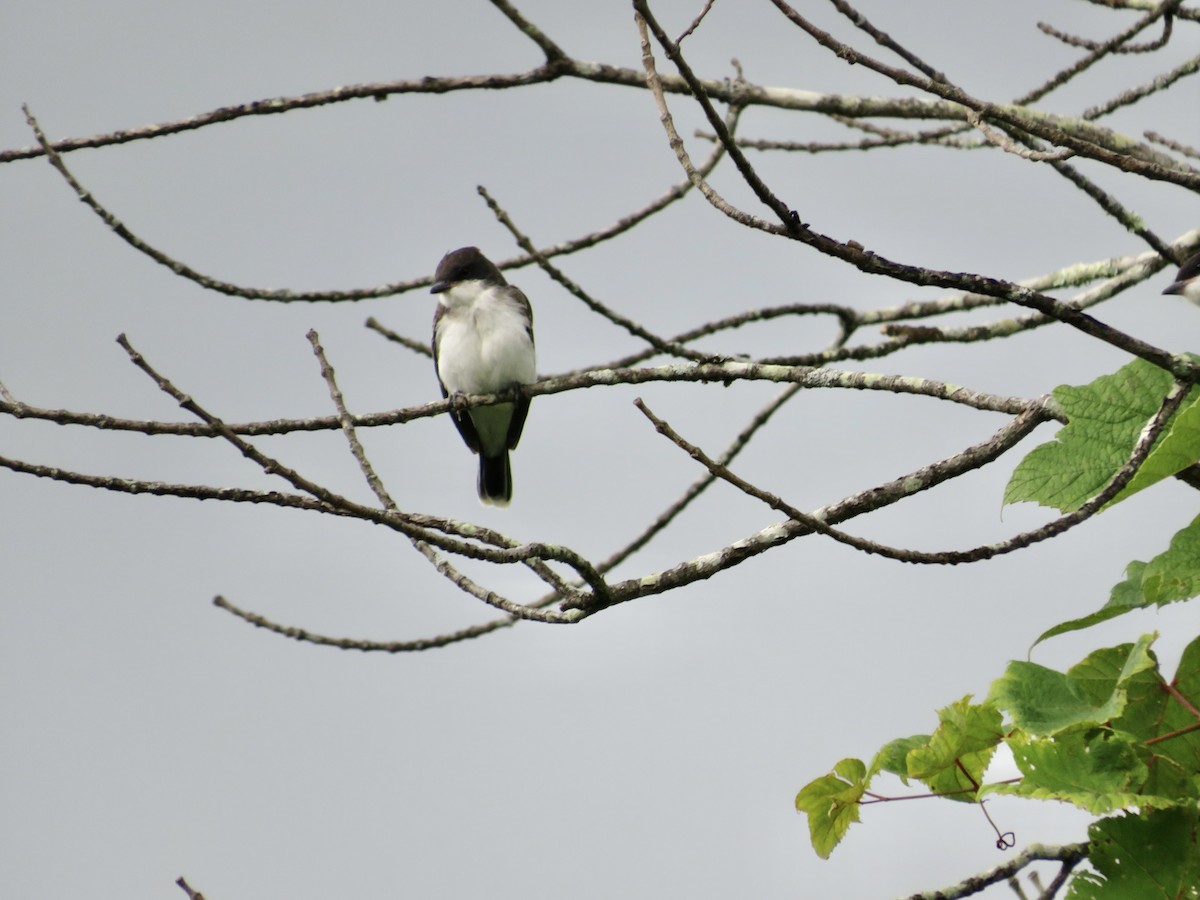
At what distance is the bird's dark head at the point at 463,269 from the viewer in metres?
9.31

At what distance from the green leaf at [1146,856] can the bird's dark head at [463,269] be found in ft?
23.1

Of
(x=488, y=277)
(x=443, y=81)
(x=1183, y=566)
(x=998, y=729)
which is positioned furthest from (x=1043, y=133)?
(x=488, y=277)

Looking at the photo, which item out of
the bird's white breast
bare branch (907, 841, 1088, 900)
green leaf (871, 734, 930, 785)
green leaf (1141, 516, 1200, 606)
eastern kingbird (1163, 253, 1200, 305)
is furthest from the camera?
the bird's white breast

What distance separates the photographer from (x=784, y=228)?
9.59ft

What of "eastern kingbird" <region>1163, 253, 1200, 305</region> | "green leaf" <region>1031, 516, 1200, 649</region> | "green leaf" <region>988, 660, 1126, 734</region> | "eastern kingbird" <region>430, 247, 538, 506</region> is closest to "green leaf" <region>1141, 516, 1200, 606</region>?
"green leaf" <region>1031, 516, 1200, 649</region>

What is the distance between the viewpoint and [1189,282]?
5488mm

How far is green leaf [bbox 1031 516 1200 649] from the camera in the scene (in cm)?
277

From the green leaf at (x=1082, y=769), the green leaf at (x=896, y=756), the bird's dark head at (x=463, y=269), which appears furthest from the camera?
the bird's dark head at (x=463, y=269)

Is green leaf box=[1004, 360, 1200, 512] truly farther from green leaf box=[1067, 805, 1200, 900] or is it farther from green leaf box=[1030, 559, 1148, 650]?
green leaf box=[1067, 805, 1200, 900]

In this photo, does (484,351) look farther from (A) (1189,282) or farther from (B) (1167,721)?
(B) (1167,721)

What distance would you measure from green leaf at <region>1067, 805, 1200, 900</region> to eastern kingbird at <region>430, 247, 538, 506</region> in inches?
A: 236

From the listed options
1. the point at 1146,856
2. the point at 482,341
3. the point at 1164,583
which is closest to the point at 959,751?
the point at 1146,856

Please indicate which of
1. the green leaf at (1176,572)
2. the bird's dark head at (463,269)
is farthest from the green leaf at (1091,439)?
the bird's dark head at (463,269)

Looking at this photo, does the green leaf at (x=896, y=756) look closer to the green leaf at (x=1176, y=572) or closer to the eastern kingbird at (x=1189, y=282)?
the green leaf at (x=1176, y=572)
